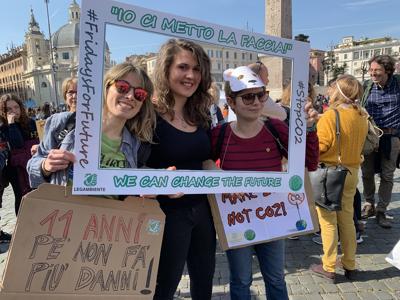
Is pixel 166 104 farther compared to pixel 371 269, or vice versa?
pixel 371 269

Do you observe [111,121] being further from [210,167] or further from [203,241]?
[203,241]

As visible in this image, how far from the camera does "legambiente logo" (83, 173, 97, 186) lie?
68.5 inches

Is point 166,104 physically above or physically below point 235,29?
below

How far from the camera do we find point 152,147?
211 cm

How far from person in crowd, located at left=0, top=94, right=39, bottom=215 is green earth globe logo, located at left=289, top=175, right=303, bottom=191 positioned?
12.4 feet

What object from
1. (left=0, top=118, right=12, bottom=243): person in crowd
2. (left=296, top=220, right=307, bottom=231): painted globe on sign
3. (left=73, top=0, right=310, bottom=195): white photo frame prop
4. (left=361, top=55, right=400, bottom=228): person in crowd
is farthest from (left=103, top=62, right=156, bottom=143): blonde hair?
(left=361, top=55, right=400, bottom=228): person in crowd

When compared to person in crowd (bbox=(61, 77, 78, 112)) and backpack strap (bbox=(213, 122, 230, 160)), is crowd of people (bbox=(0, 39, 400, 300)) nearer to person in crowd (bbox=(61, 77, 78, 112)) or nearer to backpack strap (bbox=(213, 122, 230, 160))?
backpack strap (bbox=(213, 122, 230, 160))

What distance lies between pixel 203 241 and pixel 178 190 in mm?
516

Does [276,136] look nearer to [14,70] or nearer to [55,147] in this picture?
[55,147]

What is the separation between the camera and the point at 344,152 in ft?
11.3

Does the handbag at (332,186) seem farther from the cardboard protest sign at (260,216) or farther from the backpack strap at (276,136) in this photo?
the backpack strap at (276,136)

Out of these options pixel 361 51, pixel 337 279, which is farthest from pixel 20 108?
pixel 361 51

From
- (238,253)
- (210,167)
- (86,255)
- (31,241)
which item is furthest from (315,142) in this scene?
(31,241)

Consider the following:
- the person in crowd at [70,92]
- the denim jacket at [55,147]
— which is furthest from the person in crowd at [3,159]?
the denim jacket at [55,147]
